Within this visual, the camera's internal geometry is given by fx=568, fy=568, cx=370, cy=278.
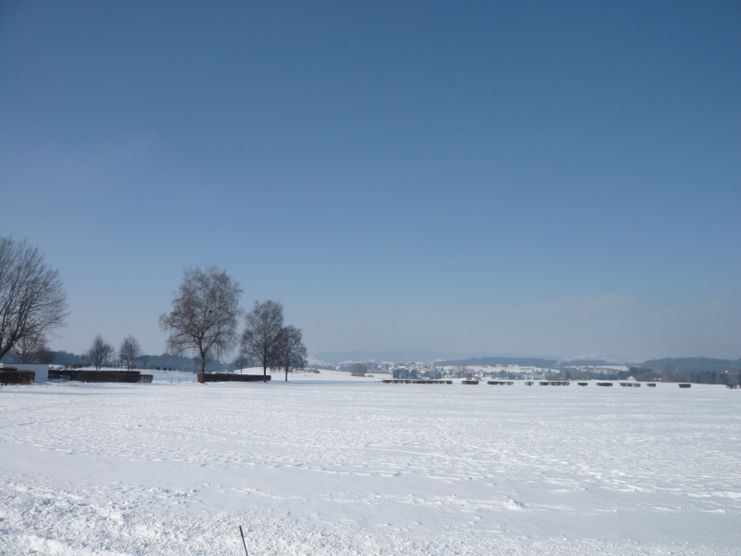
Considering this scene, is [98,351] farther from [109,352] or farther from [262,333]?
[262,333]

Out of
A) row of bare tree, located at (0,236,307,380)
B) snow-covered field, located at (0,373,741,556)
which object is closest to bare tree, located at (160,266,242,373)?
row of bare tree, located at (0,236,307,380)

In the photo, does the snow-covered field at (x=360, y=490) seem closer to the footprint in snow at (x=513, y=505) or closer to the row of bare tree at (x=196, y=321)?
the footprint in snow at (x=513, y=505)

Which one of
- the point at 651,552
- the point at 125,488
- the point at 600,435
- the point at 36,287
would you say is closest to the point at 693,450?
the point at 600,435

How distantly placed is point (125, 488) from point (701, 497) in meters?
9.96

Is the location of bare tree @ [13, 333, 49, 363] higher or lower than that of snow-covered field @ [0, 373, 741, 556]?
higher

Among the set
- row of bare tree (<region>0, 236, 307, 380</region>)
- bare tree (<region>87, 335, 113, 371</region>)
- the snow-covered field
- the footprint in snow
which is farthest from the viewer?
bare tree (<region>87, 335, 113, 371</region>)

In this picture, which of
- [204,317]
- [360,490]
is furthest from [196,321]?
[360,490]

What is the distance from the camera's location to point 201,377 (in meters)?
61.2

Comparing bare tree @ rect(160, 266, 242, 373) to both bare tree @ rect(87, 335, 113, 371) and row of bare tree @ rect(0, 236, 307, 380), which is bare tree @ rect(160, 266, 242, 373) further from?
bare tree @ rect(87, 335, 113, 371)

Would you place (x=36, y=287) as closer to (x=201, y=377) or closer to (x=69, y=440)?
(x=201, y=377)

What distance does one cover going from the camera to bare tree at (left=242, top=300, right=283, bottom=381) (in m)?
75.9

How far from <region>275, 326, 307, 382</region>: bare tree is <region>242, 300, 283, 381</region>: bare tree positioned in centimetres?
91

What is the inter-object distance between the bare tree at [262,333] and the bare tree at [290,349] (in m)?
0.91

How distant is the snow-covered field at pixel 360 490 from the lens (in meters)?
7.21
